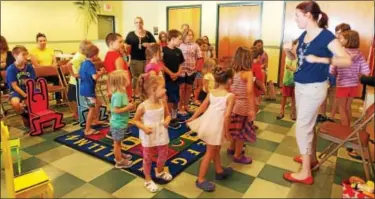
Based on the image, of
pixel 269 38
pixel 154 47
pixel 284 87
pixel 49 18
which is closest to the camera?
pixel 154 47

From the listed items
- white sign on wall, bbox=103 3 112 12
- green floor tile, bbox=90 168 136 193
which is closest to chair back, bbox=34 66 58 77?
green floor tile, bbox=90 168 136 193

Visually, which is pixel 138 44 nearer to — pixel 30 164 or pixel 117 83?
pixel 117 83

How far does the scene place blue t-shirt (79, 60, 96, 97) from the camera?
3.35 metres

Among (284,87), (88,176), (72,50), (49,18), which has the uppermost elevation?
(49,18)

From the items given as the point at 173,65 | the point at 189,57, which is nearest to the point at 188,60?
the point at 189,57

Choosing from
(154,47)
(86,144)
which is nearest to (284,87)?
(154,47)

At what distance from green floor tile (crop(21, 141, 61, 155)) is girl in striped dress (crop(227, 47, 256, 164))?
2044mm

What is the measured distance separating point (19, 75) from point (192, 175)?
2588 millimetres

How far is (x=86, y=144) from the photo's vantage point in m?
3.17

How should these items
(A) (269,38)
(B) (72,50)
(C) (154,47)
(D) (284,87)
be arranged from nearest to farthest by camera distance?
(C) (154,47), (D) (284,87), (A) (269,38), (B) (72,50)

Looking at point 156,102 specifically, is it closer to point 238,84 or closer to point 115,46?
point 238,84

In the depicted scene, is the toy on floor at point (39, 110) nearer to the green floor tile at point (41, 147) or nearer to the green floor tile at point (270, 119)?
the green floor tile at point (41, 147)

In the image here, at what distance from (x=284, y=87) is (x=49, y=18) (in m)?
6.12

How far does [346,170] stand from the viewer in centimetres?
270
